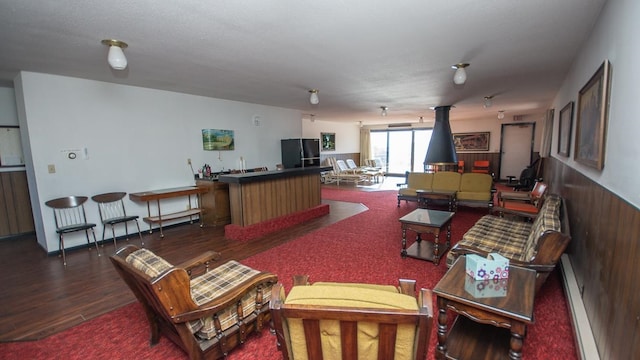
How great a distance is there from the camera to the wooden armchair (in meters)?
0.99

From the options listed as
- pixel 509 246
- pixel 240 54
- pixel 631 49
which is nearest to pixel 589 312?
pixel 509 246

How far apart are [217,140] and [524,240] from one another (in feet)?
16.6

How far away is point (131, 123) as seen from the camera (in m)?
4.30

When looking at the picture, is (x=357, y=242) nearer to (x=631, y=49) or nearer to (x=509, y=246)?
(x=509, y=246)

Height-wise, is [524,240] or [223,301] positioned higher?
[223,301]

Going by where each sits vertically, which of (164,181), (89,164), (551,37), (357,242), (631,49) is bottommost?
(357,242)

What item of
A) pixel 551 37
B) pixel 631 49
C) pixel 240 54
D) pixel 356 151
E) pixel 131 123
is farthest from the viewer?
pixel 356 151

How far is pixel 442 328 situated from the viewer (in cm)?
167

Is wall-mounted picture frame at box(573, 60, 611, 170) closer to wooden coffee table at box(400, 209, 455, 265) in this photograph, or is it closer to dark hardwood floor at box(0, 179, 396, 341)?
wooden coffee table at box(400, 209, 455, 265)

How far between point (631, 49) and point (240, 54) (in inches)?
114

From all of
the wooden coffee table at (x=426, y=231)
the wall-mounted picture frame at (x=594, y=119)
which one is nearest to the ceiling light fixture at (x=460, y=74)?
the wall-mounted picture frame at (x=594, y=119)

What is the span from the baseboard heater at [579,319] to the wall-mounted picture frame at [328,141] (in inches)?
337

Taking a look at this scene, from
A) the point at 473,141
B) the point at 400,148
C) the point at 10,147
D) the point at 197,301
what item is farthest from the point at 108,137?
the point at 473,141

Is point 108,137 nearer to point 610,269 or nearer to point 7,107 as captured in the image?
point 7,107
